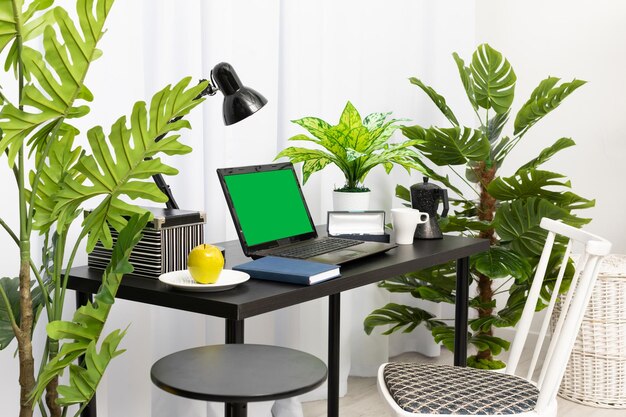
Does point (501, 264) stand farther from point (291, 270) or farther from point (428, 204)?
point (291, 270)

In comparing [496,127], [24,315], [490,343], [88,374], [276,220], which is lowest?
[490,343]

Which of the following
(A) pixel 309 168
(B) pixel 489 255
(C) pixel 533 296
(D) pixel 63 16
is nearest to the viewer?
(D) pixel 63 16

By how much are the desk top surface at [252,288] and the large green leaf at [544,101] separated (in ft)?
3.15

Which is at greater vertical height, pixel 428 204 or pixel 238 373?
pixel 428 204

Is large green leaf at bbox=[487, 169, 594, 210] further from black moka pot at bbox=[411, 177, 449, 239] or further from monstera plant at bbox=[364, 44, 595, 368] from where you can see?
black moka pot at bbox=[411, 177, 449, 239]

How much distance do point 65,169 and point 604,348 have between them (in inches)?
88.2

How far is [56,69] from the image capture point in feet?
5.02

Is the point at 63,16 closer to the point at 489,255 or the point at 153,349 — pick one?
the point at 153,349

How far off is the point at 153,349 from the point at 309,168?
2.53 ft

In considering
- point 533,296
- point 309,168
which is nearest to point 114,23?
point 309,168

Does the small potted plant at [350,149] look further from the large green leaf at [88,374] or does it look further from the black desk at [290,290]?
the large green leaf at [88,374]

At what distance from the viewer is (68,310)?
7.80 feet

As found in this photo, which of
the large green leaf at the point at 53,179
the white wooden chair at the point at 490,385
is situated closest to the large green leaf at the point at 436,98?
the white wooden chair at the point at 490,385

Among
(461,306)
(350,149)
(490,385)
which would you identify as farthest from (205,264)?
(461,306)
